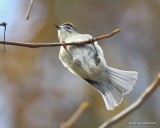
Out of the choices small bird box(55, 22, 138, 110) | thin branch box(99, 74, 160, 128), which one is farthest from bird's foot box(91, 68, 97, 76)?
thin branch box(99, 74, 160, 128)

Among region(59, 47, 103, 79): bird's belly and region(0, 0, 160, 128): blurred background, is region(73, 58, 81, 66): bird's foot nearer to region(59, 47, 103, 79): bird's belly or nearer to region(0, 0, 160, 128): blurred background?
region(59, 47, 103, 79): bird's belly

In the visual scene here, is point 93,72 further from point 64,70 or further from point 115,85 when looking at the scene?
point 64,70

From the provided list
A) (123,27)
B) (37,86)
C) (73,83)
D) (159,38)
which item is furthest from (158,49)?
(37,86)

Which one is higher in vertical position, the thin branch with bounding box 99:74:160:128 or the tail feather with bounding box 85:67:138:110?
the thin branch with bounding box 99:74:160:128

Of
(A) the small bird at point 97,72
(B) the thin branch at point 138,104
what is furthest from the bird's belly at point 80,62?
(B) the thin branch at point 138,104

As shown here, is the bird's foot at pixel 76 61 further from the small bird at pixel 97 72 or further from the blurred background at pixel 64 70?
the blurred background at pixel 64 70

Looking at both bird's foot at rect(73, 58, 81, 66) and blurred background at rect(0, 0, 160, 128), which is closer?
bird's foot at rect(73, 58, 81, 66)

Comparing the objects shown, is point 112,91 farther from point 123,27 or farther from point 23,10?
point 23,10
